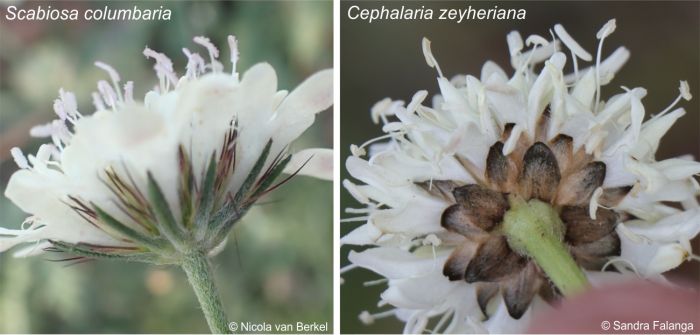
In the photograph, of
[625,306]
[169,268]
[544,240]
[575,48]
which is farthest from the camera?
[169,268]

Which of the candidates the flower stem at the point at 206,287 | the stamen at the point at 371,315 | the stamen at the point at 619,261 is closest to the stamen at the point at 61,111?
the flower stem at the point at 206,287

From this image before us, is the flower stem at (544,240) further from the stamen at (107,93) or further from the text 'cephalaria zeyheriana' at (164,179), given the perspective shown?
the stamen at (107,93)

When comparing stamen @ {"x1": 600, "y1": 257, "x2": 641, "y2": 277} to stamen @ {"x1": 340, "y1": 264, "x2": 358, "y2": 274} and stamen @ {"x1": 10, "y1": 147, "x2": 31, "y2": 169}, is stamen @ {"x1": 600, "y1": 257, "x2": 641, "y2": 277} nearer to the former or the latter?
stamen @ {"x1": 340, "y1": 264, "x2": 358, "y2": 274}

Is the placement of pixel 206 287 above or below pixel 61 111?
below

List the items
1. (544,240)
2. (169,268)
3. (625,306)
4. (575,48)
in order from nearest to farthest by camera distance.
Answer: (625,306), (544,240), (575,48), (169,268)

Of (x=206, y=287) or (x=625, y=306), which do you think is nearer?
(x=625, y=306)

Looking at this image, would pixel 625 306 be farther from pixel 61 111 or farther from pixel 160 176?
pixel 61 111

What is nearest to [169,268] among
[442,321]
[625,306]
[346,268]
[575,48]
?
[346,268]
